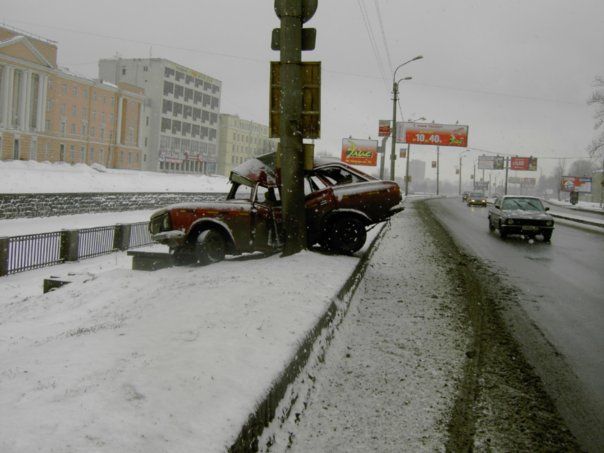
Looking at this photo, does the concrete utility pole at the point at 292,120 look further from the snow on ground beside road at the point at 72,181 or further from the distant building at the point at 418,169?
the distant building at the point at 418,169

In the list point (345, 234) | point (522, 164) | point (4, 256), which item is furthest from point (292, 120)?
point (522, 164)

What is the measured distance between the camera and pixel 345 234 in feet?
32.4

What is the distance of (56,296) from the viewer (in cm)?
832

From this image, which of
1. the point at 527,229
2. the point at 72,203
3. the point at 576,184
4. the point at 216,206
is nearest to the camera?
the point at 216,206

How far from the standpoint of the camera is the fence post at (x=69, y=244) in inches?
565

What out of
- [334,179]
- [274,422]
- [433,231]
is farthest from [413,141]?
[274,422]

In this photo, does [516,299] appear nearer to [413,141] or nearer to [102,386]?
[102,386]

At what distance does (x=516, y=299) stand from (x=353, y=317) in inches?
113

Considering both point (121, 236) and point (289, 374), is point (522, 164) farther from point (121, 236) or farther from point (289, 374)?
point (289, 374)

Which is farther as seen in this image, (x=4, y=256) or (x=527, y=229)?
(x=527, y=229)

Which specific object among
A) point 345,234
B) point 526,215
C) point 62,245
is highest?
point 526,215

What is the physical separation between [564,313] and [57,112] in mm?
66159

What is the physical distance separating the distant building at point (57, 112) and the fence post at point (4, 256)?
47.1 m

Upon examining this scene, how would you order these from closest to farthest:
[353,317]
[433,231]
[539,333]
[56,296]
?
[539,333] → [353,317] → [56,296] → [433,231]
